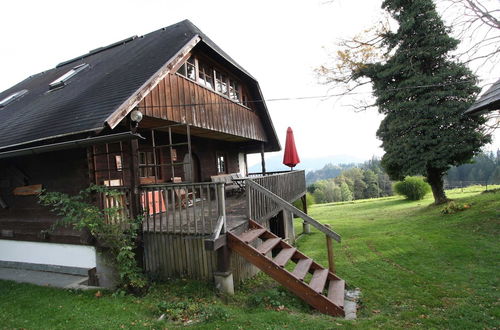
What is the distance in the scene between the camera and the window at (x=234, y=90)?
12.5 metres

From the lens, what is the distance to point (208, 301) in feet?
16.3

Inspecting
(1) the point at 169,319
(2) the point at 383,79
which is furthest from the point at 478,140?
(1) the point at 169,319

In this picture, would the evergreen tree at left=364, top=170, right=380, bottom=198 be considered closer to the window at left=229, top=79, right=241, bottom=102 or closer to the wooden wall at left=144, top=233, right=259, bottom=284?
the window at left=229, top=79, right=241, bottom=102

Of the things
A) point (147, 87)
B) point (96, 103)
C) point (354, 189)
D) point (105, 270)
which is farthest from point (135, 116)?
point (354, 189)

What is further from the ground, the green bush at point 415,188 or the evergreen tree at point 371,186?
the green bush at point 415,188

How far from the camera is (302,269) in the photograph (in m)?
5.44

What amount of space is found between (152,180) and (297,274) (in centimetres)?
584

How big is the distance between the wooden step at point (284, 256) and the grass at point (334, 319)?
641mm

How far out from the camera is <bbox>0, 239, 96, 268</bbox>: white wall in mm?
6499

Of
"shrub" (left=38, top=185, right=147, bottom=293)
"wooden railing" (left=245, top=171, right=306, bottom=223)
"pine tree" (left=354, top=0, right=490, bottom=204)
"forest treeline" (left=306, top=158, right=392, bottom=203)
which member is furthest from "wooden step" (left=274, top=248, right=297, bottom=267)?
"forest treeline" (left=306, top=158, right=392, bottom=203)

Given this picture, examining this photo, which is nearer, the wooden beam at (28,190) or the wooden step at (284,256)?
the wooden step at (284,256)

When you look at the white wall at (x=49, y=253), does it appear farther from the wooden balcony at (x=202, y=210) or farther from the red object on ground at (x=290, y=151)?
the red object on ground at (x=290, y=151)

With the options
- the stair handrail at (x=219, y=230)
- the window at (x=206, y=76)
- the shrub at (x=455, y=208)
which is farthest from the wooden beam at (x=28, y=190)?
the shrub at (x=455, y=208)

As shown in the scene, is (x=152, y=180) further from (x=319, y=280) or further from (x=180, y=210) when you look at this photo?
(x=319, y=280)
